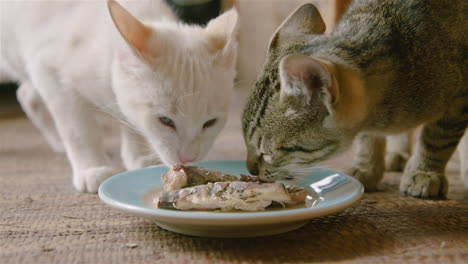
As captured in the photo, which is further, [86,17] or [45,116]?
[45,116]

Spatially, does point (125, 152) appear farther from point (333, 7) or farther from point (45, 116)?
point (333, 7)

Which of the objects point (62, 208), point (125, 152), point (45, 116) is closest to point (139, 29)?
point (62, 208)

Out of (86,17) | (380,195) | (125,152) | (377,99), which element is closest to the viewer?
(377,99)

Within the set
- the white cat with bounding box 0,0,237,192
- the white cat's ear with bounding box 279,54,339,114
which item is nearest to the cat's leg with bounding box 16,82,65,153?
the white cat with bounding box 0,0,237,192

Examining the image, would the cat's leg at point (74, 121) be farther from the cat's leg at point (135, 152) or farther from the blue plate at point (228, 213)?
the blue plate at point (228, 213)

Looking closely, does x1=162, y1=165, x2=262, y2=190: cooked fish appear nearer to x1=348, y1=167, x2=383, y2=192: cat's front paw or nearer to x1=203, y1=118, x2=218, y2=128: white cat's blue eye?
x1=203, y1=118, x2=218, y2=128: white cat's blue eye

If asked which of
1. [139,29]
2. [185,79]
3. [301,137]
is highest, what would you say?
[139,29]

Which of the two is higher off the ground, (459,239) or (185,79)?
(185,79)
